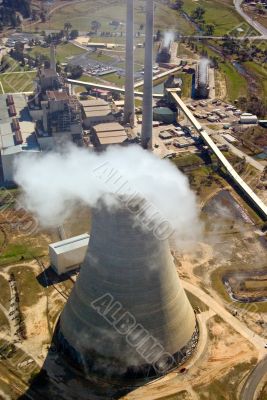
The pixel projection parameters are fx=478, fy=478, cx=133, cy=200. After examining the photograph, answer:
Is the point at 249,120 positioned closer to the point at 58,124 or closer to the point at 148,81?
the point at 148,81

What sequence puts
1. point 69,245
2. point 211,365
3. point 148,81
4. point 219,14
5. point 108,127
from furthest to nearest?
1. point 219,14
2. point 108,127
3. point 148,81
4. point 69,245
5. point 211,365

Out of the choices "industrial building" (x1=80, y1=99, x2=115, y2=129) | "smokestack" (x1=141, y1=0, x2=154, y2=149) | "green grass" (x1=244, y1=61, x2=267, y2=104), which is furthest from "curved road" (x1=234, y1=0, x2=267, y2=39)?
"smokestack" (x1=141, y1=0, x2=154, y2=149)

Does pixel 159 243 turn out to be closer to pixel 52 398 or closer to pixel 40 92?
A: pixel 52 398

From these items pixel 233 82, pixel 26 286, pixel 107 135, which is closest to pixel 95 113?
pixel 107 135

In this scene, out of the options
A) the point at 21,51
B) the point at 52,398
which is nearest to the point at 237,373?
the point at 52,398

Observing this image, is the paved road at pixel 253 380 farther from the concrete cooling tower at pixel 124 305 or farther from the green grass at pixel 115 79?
the green grass at pixel 115 79

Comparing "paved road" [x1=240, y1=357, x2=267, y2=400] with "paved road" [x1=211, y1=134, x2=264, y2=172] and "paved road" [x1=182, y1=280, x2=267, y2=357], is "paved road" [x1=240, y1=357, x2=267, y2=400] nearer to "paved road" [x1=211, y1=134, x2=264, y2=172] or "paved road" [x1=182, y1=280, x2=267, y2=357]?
"paved road" [x1=182, y1=280, x2=267, y2=357]
